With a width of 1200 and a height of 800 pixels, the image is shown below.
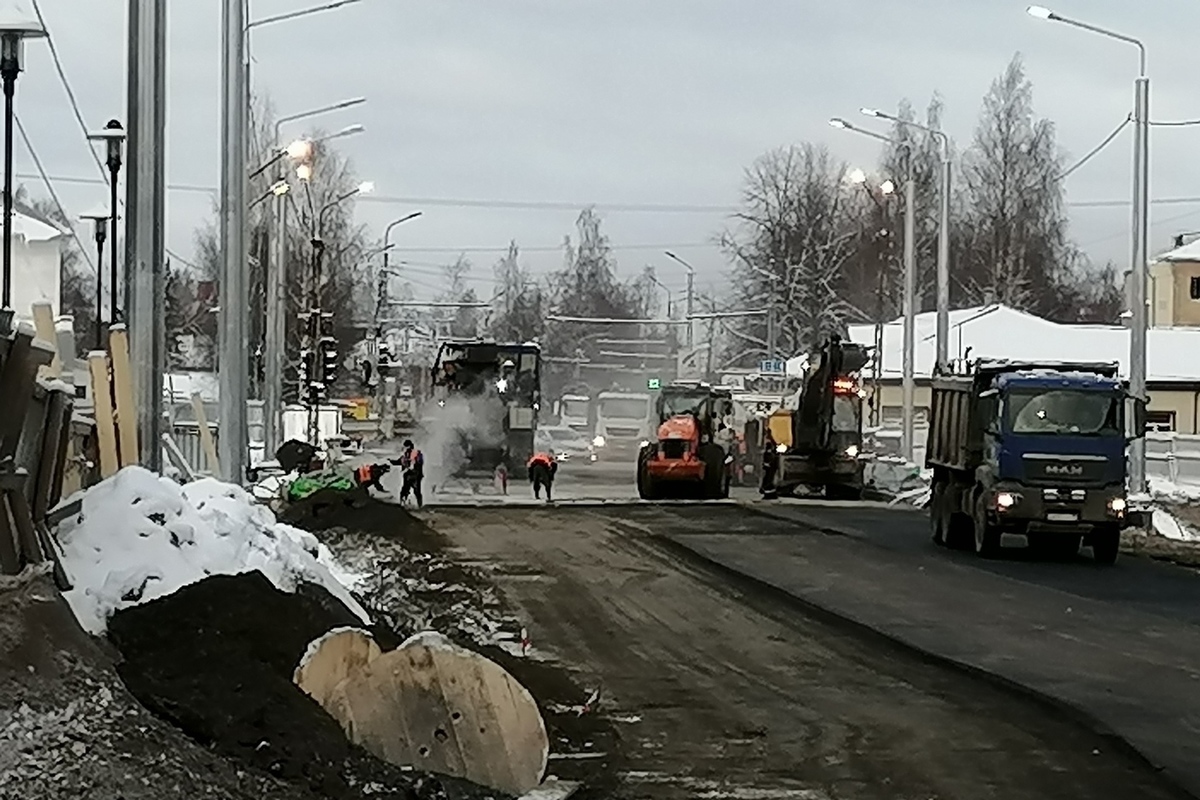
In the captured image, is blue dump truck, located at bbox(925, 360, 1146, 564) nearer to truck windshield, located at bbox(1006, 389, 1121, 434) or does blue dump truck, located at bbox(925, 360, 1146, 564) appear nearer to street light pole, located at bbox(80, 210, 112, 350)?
truck windshield, located at bbox(1006, 389, 1121, 434)

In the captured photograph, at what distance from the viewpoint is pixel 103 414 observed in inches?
703

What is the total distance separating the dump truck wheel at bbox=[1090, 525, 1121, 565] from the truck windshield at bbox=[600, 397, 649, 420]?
56355 mm

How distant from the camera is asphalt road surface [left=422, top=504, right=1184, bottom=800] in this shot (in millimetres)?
11625

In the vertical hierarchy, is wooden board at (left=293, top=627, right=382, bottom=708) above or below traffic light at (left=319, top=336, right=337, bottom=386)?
below

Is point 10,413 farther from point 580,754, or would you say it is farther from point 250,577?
point 580,754

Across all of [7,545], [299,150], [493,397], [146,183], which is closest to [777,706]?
[7,545]

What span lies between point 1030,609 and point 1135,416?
884 centimetres

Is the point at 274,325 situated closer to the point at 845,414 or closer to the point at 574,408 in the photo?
the point at 845,414

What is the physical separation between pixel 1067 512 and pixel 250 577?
18676mm

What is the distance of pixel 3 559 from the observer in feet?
31.0

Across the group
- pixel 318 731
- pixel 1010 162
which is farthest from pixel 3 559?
pixel 1010 162

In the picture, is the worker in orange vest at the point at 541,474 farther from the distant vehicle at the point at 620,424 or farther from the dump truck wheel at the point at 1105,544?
the distant vehicle at the point at 620,424

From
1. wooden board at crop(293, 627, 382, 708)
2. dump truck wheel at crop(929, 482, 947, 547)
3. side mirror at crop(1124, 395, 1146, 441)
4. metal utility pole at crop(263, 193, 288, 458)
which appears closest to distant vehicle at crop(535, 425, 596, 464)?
metal utility pole at crop(263, 193, 288, 458)

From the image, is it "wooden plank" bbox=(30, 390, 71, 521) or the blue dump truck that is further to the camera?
the blue dump truck
